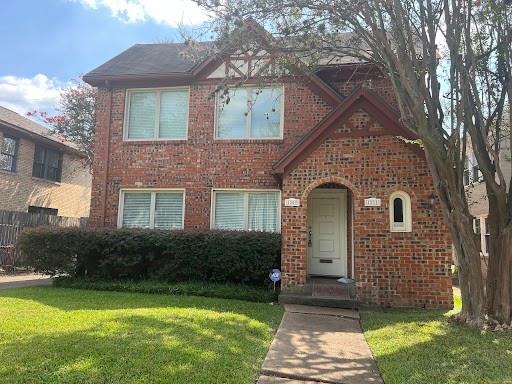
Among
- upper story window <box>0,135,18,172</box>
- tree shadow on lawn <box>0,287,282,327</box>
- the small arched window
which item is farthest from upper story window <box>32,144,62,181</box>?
the small arched window

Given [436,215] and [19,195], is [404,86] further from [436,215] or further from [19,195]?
[19,195]

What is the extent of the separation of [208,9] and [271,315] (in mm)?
5916

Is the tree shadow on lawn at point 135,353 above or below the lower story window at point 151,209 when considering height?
below

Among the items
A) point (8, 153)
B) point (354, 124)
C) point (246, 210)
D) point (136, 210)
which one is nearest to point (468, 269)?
point (354, 124)

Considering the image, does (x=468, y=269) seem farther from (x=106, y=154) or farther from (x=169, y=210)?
(x=106, y=154)

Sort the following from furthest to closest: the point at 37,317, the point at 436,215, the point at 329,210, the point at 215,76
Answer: the point at 215,76, the point at 329,210, the point at 436,215, the point at 37,317

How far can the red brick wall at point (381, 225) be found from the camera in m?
9.32

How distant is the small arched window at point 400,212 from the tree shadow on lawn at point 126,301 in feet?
10.9

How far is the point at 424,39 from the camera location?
25.6 ft

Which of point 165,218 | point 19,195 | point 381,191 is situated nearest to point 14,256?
point 19,195

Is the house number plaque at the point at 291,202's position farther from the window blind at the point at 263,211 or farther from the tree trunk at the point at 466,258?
the tree trunk at the point at 466,258

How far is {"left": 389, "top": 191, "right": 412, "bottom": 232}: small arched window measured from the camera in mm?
9539

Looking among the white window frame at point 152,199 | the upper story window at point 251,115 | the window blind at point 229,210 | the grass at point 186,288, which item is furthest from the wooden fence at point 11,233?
the upper story window at point 251,115

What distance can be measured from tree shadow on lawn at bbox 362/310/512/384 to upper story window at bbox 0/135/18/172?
57.8 ft
